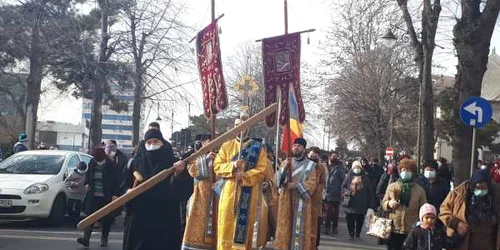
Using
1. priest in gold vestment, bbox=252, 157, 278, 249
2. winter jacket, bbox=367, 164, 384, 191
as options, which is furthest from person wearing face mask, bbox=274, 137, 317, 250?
winter jacket, bbox=367, 164, 384, 191

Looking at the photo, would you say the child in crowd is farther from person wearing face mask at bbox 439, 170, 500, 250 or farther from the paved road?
the paved road

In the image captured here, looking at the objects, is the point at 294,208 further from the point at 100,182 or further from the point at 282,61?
the point at 100,182

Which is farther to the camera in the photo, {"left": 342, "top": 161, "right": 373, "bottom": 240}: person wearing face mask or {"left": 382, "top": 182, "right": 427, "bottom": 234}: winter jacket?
{"left": 342, "top": 161, "right": 373, "bottom": 240}: person wearing face mask

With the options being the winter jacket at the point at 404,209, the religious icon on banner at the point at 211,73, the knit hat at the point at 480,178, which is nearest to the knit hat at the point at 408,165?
the winter jacket at the point at 404,209

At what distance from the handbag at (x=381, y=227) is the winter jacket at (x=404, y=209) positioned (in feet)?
0.25

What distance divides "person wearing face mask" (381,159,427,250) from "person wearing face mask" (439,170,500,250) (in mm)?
1344

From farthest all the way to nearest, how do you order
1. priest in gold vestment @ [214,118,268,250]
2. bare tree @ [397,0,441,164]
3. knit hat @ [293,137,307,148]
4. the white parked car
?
1. bare tree @ [397,0,441,164]
2. the white parked car
3. knit hat @ [293,137,307,148]
4. priest in gold vestment @ [214,118,268,250]

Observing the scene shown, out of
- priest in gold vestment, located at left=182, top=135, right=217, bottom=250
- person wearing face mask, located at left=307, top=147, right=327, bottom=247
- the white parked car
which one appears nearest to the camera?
priest in gold vestment, located at left=182, top=135, right=217, bottom=250

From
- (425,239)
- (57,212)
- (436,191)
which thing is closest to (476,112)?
(436,191)

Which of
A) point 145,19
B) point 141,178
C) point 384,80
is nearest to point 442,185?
point 141,178

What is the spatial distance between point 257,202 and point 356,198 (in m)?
6.78

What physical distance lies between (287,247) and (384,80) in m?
34.0

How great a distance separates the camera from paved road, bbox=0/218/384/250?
38.9 ft

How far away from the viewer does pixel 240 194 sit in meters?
9.30
